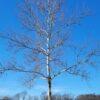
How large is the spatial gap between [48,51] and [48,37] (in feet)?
2.91

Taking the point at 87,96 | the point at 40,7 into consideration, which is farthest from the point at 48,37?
the point at 87,96

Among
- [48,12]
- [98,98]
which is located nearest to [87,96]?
[98,98]

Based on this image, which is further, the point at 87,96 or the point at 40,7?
the point at 87,96

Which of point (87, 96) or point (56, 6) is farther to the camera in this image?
point (87, 96)

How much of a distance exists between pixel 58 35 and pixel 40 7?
2.05 meters

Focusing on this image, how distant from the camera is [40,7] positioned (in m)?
22.4

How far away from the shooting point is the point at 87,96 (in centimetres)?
13475

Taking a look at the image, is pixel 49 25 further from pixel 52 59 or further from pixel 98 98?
pixel 98 98

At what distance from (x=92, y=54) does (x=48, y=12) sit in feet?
12.2

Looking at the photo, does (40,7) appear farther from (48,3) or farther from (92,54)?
(92,54)

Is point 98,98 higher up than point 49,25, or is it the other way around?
point 98,98

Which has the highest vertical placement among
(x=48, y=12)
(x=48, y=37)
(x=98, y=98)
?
(x=98, y=98)

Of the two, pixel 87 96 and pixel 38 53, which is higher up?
pixel 87 96

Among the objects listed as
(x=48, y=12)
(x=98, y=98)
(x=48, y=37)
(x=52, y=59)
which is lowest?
(x=52, y=59)
